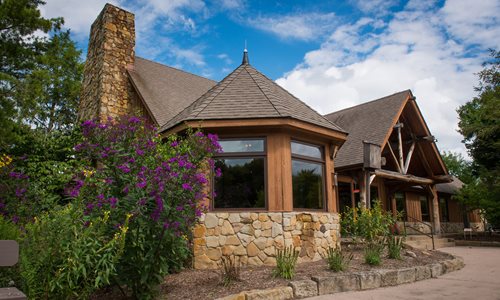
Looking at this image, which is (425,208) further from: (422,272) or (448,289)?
(448,289)

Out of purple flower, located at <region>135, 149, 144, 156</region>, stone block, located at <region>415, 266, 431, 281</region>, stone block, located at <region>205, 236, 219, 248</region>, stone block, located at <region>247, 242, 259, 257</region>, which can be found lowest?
stone block, located at <region>415, 266, 431, 281</region>

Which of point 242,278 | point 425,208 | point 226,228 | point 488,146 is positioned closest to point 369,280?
point 242,278

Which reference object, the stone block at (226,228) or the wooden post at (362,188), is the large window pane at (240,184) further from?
the wooden post at (362,188)

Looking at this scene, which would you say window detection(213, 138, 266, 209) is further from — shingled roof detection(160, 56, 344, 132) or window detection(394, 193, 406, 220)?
window detection(394, 193, 406, 220)

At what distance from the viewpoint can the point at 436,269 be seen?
750 cm

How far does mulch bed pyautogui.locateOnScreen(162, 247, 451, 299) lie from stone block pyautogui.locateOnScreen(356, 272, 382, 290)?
45 centimetres

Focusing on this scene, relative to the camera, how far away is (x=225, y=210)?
7.86 metres

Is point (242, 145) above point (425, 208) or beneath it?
above

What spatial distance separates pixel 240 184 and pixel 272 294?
312 cm

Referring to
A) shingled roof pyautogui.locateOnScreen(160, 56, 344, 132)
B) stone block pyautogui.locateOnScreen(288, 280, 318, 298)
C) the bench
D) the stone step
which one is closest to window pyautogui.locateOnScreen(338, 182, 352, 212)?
the stone step

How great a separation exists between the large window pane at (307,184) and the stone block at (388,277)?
2.31 m

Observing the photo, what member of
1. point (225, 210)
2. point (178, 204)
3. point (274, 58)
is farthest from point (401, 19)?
point (178, 204)

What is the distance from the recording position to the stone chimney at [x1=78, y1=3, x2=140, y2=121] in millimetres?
12625

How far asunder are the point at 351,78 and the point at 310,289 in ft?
145
